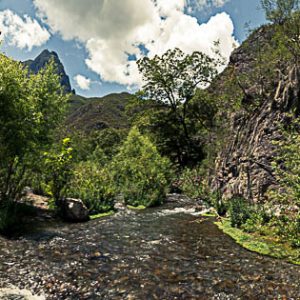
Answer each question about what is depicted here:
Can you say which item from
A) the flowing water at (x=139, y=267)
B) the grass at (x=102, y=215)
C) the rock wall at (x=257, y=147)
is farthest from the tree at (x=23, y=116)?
the rock wall at (x=257, y=147)

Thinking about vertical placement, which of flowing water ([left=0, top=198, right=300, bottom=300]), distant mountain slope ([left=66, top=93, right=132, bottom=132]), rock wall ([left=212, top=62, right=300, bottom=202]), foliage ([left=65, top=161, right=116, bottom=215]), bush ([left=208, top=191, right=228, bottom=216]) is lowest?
flowing water ([left=0, top=198, right=300, bottom=300])

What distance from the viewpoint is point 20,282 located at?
26.0 ft

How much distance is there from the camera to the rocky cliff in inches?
647

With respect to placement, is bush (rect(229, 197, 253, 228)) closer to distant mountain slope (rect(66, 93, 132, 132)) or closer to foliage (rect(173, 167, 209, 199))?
foliage (rect(173, 167, 209, 199))

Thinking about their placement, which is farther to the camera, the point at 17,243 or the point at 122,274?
the point at 17,243

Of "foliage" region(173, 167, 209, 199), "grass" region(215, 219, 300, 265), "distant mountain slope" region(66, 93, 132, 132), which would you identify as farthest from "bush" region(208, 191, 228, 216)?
"distant mountain slope" region(66, 93, 132, 132)

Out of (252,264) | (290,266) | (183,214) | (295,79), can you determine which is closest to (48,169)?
(183,214)

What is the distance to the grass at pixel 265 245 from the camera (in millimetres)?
10408

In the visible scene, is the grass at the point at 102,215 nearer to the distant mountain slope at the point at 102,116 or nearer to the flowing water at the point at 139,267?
the flowing water at the point at 139,267

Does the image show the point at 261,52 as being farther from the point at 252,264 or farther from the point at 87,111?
the point at 87,111

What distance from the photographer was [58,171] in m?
18.0

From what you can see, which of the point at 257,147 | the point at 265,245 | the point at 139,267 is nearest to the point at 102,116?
the point at 257,147

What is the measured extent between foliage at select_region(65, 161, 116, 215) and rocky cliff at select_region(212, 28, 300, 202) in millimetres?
8459

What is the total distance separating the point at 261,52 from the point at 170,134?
78.2ft
